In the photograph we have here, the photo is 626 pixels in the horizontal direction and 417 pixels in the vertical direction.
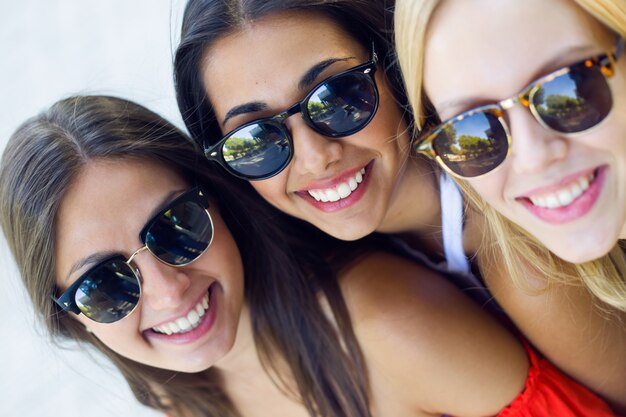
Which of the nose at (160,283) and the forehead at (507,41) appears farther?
the nose at (160,283)

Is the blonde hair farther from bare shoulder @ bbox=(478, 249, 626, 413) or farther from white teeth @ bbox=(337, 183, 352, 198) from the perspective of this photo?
white teeth @ bbox=(337, 183, 352, 198)

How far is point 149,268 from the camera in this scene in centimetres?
231

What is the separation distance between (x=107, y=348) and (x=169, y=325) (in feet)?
1.28

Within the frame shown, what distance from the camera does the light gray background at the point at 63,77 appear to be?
4.16 metres

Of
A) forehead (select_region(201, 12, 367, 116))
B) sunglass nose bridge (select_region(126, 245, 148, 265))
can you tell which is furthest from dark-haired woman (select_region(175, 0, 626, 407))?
sunglass nose bridge (select_region(126, 245, 148, 265))

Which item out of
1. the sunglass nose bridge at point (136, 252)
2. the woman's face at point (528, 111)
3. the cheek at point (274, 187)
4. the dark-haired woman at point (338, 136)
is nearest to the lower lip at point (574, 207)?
the woman's face at point (528, 111)

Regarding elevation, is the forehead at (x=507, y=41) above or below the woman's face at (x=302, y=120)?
above

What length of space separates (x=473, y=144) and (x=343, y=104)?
0.51m

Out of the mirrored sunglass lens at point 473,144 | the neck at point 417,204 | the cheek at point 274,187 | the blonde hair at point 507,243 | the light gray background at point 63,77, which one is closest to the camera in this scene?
the mirrored sunglass lens at point 473,144

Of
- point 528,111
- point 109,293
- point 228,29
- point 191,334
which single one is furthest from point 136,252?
point 528,111

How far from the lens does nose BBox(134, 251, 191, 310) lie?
2.31 meters

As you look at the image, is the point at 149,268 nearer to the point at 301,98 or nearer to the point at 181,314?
the point at 181,314

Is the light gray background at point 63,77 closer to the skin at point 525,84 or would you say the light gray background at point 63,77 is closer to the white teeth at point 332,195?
the white teeth at point 332,195

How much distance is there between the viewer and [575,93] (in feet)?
5.17
